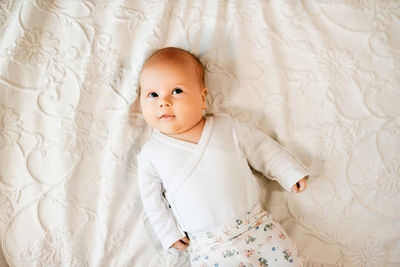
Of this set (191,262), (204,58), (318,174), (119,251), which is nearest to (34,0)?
(204,58)

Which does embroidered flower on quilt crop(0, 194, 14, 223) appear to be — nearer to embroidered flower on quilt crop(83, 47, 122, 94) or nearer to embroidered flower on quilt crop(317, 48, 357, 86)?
embroidered flower on quilt crop(83, 47, 122, 94)

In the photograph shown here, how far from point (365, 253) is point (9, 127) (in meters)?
1.30

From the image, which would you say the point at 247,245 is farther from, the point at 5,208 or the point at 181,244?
the point at 5,208

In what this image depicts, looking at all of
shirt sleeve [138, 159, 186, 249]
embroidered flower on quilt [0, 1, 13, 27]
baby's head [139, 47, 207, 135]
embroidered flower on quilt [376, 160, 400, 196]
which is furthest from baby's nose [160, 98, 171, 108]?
embroidered flower on quilt [376, 160, 400, 196]

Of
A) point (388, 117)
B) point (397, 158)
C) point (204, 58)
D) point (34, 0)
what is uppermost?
point (34, 0)

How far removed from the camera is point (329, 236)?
111 cm

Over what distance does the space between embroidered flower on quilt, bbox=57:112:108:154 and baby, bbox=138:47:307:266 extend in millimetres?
168

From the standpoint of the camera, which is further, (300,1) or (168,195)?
(300,1)

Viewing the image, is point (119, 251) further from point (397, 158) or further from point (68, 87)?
point (397, 158)

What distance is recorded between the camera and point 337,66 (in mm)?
1115

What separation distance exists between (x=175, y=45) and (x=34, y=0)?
0.52m

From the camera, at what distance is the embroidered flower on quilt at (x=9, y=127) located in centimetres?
104

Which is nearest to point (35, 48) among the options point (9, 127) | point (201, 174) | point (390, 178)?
point (9, 127)

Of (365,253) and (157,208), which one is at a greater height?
(157,208)
